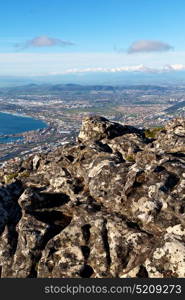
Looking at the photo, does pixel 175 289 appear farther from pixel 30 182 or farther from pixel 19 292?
pixel 30 182

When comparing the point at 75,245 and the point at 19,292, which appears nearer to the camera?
the point at 19,292

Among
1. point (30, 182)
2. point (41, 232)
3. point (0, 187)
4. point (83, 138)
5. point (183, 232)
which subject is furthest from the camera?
point (83, 138)

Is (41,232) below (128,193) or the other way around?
below

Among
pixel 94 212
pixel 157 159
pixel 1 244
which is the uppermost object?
pixel 157 159

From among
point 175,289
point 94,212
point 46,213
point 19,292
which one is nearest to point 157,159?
point 94,212

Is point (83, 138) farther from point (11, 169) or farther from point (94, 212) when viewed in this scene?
point (94, 212)

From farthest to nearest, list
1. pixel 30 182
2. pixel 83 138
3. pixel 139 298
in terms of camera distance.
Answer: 1. pixel 83 138
2. pixel 30 182
3. pixel 139 298
